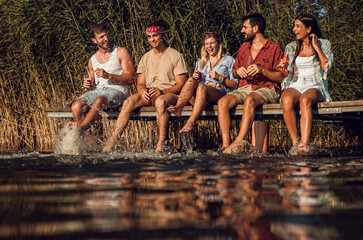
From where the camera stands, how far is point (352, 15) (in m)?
7.74

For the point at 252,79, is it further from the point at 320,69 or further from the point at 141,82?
the point at 141,82

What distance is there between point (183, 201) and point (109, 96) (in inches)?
168

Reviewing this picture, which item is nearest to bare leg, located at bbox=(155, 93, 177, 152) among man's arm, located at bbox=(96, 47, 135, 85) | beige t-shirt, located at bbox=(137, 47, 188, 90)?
beige t-shirt, located at bbox=(137, 47, 188, 90)

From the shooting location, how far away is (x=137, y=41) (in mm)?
7902

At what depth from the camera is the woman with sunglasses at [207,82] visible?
6230 millimetres

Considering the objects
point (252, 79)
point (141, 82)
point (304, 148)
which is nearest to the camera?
point (304, 148)

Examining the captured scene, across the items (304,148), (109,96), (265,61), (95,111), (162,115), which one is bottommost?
(304,148)

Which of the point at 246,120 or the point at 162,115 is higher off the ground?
the point at 162,115

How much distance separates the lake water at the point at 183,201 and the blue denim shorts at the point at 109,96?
2.21 m

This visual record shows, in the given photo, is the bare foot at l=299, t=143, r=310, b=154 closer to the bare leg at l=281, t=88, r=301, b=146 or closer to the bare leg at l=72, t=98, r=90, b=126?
the bare leg at l=281, t=88, r=301, b=146

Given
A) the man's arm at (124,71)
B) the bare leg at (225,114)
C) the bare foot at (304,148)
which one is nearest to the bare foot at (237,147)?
the bare leg at (225,114)

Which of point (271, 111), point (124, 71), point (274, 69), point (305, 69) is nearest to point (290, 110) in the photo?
point (271, 111)

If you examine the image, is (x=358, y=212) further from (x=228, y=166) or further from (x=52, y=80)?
(x=52, y=80)

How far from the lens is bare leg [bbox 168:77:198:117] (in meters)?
6.32
